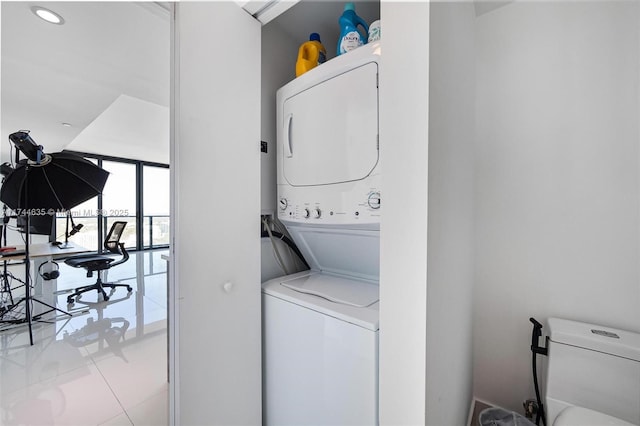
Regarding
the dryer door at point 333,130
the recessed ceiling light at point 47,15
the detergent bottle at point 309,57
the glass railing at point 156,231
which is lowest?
the glass railing at point 156,231

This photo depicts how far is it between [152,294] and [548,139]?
271 centimetres

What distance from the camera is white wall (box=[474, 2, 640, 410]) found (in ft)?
5.34

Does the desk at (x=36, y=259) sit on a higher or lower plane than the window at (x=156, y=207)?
lower

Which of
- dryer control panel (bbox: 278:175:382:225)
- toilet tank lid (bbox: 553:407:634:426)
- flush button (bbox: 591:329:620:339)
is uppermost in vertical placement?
dryer control panel (bbox: 278:175:382:225)

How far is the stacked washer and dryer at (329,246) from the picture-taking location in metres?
1.30

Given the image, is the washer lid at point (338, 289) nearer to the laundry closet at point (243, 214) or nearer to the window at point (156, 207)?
the laundry closet at point (243, 214)

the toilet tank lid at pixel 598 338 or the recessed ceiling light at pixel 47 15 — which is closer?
the recessed ceiling light at pixel 47 15

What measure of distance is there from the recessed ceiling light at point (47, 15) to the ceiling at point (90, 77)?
0.01m

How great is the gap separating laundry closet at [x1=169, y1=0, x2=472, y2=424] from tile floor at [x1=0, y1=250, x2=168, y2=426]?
13 centimetres

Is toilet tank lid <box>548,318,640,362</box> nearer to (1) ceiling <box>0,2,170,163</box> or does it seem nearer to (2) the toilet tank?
(2) the toilet tank

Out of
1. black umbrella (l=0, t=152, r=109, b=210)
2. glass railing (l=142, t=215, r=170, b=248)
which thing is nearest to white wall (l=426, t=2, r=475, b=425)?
glass railing (l=142, t=215, r=170, b=248)

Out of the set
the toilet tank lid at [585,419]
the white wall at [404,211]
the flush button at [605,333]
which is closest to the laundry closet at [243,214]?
the white wall at [404,211]

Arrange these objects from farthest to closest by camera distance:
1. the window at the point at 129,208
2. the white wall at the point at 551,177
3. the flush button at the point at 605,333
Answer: the white wall at the point at 551,177 → the flush button at the point at 605,333 → the window at the point at 129,208

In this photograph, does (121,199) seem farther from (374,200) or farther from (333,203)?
(374,200)
